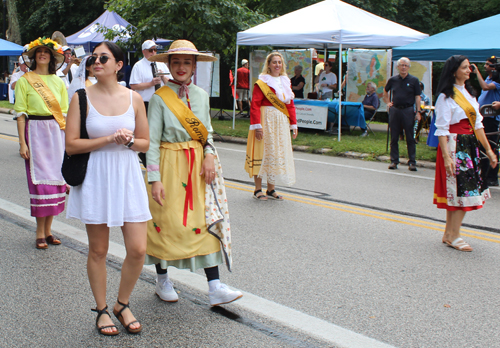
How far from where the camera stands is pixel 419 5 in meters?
28.9


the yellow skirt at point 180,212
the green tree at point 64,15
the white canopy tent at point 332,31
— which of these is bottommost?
the yellow skirt at point 180,212

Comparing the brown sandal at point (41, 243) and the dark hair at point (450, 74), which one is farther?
the dark hair at point (450, 74)

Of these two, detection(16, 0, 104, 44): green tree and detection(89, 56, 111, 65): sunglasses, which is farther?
detection(16, 0, 104, 44): green tree

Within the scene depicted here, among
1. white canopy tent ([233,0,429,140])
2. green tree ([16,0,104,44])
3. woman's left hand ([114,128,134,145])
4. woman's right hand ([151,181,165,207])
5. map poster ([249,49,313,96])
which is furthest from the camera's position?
green tree ([16,0,104,44])

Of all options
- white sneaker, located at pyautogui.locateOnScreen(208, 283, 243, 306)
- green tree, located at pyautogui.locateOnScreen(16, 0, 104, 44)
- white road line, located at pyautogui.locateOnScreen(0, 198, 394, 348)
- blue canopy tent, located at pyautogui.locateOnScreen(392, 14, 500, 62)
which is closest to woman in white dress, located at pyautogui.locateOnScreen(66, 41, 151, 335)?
white sneaker, located at pyautogui.locateOnScreen(208, 283, 243, 306)

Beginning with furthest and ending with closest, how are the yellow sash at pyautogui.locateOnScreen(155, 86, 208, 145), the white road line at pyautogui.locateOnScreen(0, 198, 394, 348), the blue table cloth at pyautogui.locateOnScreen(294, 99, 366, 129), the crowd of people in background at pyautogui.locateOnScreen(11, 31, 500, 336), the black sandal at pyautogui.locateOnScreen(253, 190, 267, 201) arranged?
the blue table cloth at pyautogui.locateOnScreen(294, 99, 366, 129)
the black sandal at pyautogui.locateOnScreen(253, 190, 267, 201)
the yellow sash at pyautogui.locateOnScreen(155, 86, 208, 145)
the white road line at pyautogui.locateOnScreen(0, 198, 394, 348)
the crowd of people in background at pyautogui.locateOnScreen(11, 31, 500, 336)

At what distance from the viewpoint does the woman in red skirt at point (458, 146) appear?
214 inches

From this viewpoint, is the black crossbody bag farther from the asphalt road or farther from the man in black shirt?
the man in black shirt

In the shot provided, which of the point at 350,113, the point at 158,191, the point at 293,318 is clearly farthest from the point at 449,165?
the point at 350,113

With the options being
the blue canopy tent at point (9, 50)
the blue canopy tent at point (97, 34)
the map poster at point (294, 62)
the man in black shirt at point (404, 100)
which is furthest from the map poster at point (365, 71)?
the blue canopy tent at point (9, 50)

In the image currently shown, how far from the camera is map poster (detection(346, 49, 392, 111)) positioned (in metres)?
19.0

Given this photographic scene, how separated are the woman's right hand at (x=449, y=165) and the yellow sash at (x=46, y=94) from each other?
12.6ft

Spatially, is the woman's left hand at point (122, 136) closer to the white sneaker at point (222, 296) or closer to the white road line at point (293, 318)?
the white sneaker at point (222, 296)

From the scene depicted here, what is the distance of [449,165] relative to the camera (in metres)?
5.42
